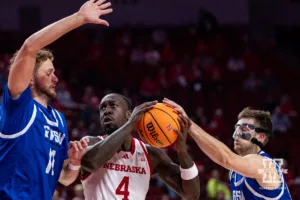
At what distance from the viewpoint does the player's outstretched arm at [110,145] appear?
4.68 meters

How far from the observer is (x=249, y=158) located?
4.91 meters

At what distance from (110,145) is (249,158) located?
3.97ft

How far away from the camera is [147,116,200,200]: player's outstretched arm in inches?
186

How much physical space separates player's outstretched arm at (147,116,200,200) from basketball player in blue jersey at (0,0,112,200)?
85 cm

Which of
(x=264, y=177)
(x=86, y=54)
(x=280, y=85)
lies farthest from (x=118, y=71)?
(x=264, y=177)

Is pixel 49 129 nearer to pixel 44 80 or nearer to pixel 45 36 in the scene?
pixel 44 80

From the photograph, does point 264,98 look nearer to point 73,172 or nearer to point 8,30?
point 8,30

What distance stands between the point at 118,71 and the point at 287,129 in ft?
17.8

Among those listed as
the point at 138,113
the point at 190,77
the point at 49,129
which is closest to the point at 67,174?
the point at 49,129

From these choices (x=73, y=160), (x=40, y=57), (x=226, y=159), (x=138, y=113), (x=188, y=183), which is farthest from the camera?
(x=188, y=183)

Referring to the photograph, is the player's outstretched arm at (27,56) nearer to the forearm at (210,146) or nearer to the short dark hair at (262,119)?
the forearm at (210,146)

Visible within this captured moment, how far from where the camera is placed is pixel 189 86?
16609mm

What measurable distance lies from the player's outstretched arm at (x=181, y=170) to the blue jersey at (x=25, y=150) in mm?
1093

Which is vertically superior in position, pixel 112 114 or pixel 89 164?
pixel 112 114
